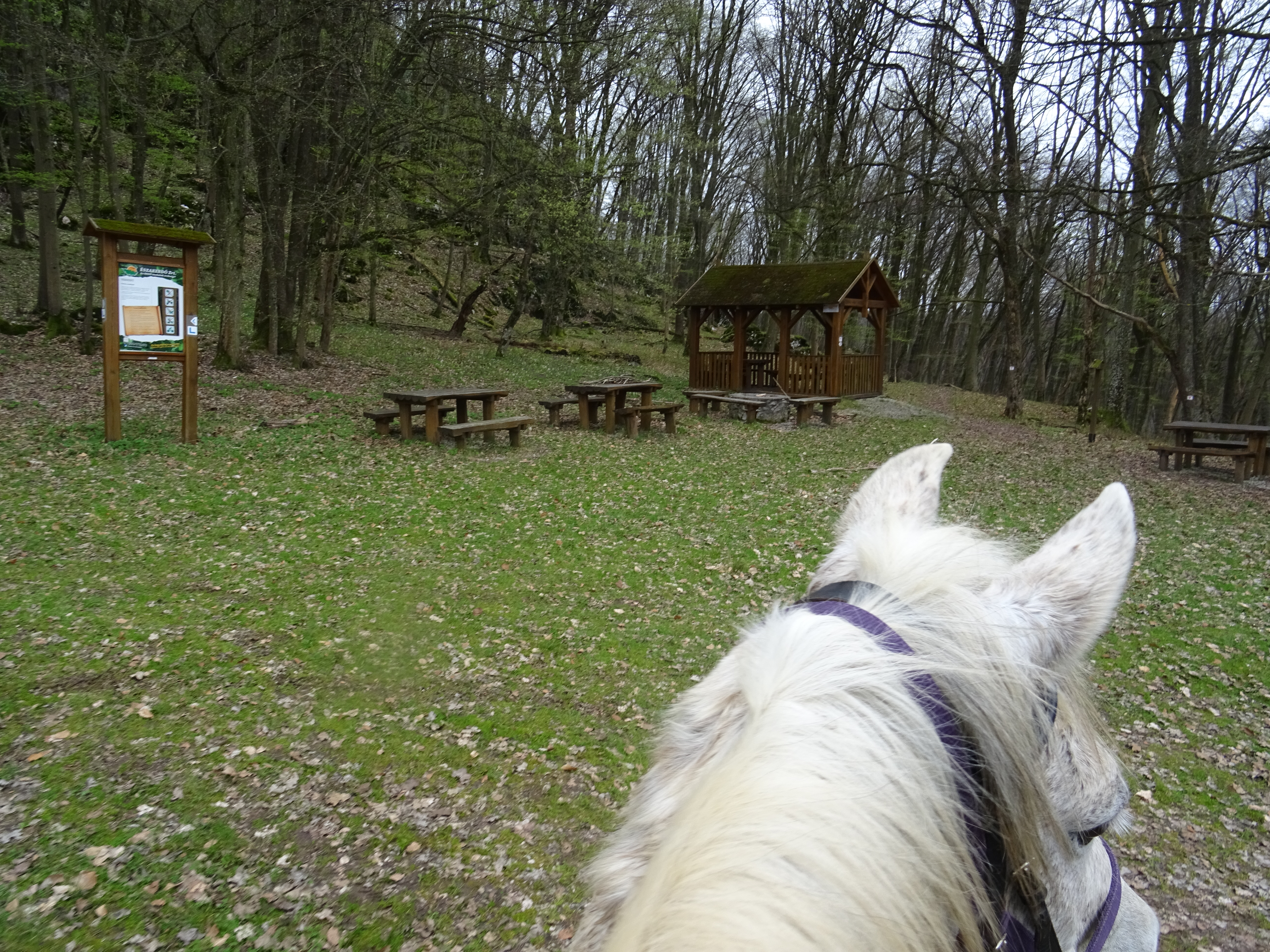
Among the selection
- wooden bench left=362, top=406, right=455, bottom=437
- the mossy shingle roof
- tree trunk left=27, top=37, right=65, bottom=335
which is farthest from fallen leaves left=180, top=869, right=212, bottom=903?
the mossy shingle roof

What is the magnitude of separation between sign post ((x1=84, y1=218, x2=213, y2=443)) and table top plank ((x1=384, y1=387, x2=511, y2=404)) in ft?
8.94

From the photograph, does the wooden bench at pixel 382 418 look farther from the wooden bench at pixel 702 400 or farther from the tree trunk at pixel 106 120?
the wooden bench at pixel 702 400

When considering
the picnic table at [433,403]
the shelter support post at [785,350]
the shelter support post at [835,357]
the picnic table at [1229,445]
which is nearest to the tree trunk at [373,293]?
the picnic table at [433,403]

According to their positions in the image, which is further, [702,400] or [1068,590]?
[702,400]

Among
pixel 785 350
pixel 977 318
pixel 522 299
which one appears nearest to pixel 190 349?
pixel 522 299

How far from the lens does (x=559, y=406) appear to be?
14.3 m

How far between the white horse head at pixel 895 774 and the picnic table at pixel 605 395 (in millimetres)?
12699

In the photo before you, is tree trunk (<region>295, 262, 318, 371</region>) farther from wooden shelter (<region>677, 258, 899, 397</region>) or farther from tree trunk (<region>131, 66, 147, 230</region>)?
wooden shelter (<region>677, 258, 899, 397</region>)

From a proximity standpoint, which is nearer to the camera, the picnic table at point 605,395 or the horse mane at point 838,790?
the horse mane at point 838,790

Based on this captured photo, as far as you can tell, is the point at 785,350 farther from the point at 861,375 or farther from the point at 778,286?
the point at 861,375

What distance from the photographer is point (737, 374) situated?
65.8 ft

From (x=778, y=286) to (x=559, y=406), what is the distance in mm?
8173

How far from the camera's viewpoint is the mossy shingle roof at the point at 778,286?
732 inches

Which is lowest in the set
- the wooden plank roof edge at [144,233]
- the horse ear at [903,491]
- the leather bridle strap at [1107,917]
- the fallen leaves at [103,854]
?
the fallen leaves at [103,854]
